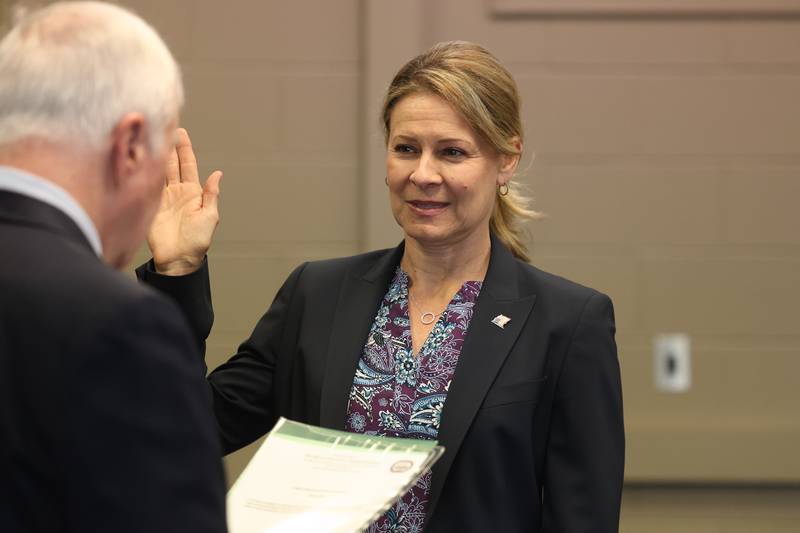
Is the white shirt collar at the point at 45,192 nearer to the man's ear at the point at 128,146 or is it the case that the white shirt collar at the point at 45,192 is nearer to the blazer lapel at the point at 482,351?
the man's ear at the point at 128,146

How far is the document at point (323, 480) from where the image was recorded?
147 cm

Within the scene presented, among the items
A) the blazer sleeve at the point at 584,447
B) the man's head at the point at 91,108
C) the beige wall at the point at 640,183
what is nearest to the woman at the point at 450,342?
the blazer sleeve at the point at 584,447

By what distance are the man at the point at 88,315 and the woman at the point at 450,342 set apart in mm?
762

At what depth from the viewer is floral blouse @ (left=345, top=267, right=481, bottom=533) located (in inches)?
72.3

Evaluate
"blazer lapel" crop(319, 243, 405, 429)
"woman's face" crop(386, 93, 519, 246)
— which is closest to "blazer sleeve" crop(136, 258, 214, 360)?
"blazer lapel" crop(319, 243, 405, 429)

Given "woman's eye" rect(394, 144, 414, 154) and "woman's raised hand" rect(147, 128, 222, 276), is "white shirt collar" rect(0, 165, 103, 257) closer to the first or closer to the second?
"woman's raised hand" rect(147, 128, 222, 276)

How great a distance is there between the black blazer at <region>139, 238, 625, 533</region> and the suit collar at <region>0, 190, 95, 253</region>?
0.77m

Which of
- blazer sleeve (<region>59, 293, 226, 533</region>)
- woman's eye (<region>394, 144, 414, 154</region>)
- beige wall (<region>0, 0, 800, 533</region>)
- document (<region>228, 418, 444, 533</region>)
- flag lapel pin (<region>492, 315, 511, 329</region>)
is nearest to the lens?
blazer sleeve (<region>59, 293, 226, 533</region>)

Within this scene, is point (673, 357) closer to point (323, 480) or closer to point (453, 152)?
point (453, 152)

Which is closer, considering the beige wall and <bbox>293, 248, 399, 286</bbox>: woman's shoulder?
<bbox>293, 248, 399, 286</bbox>: woman's shoulder

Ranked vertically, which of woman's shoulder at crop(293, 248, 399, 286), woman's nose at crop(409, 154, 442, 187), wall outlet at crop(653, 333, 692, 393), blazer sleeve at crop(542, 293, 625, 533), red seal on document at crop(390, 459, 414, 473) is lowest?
wall outlet at crop(653, 333, 692, 393)

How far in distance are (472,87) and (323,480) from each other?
2.47ft

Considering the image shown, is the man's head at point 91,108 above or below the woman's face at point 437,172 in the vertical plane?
above

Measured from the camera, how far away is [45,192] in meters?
1.05
